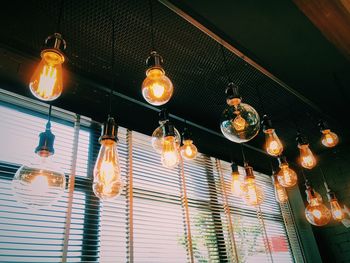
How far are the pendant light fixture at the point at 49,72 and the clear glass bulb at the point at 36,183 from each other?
37cm

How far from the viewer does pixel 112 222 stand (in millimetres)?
2191

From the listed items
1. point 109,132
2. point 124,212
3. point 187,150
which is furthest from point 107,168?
point 124,212

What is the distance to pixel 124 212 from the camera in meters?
2.28

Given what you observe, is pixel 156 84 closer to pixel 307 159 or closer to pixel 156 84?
pixel 156 84

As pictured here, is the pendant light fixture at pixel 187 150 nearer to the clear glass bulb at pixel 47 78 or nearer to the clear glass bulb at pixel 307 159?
the clear glass bulb at pixel 307 159

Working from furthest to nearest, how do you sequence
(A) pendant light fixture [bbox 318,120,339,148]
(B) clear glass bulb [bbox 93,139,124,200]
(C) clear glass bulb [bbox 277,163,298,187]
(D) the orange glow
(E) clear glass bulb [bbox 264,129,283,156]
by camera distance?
(A) pendant light fixture [bbox 318,120,339,148] → (C) clear glass bulb [bbox 277,163,298,187] → (E) clear glass bulb [bbox 264,129,283,156] → (D) the orange glow → (B) clear glass bulb [bbox 93,139,124,200]

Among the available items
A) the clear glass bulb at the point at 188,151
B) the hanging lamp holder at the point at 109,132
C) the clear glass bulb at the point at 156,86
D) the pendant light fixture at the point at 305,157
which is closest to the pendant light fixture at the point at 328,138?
the pendant light fixture at the point at 305,157

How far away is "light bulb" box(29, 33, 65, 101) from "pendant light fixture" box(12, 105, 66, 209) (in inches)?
12.4

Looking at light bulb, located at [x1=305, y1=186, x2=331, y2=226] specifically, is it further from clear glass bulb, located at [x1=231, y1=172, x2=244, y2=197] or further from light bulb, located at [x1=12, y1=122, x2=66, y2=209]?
light bulb, located at [x1=12, y1=122, x2=66, y2=209]

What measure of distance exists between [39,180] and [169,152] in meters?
0.69

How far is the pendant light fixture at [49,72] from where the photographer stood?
3.38 ft

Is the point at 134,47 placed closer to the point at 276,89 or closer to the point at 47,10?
the point at 47,10

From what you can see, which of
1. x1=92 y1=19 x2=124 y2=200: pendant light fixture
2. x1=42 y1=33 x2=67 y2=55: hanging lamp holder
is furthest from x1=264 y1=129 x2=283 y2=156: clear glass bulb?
x1=42 y1=33 x2=67 y2=55: hanging lamp holder

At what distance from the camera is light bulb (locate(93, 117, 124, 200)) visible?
1.23 metres
